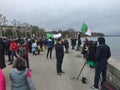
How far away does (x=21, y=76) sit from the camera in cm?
558

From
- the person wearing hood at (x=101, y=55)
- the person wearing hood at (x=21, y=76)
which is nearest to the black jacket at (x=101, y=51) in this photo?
the person wearing hood at (x=101, y=55)

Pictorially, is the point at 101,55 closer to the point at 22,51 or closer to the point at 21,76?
the point at 21,76

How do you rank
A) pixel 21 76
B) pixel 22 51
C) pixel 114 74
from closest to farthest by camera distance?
pixel 21 76 → pixel 114 74 → pixel 22 51

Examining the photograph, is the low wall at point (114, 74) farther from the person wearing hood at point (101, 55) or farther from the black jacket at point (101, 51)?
the black jacket at point (101, 51)

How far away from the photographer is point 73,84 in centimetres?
1102

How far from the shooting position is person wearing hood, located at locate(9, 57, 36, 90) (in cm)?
551

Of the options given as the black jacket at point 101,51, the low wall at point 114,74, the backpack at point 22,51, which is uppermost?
the black jacket at point 101,51

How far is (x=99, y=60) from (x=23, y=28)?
354 ft

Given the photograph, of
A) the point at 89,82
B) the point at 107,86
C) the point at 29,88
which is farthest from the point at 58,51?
the point at 29,88

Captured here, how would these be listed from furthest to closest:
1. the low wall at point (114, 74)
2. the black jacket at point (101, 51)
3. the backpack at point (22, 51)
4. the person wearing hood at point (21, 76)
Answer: the backpack at point (22, 51) < the black jacket at point (101, 51) < the low wall at point (114, 74) < the person wearing hood at point (21, 76)

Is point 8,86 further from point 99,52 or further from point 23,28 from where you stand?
point 23,28

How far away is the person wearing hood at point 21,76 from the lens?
18.1 ft

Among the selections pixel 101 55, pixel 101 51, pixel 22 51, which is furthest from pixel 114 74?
pixel 22 51

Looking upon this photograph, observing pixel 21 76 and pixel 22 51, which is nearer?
pixel 21 76
